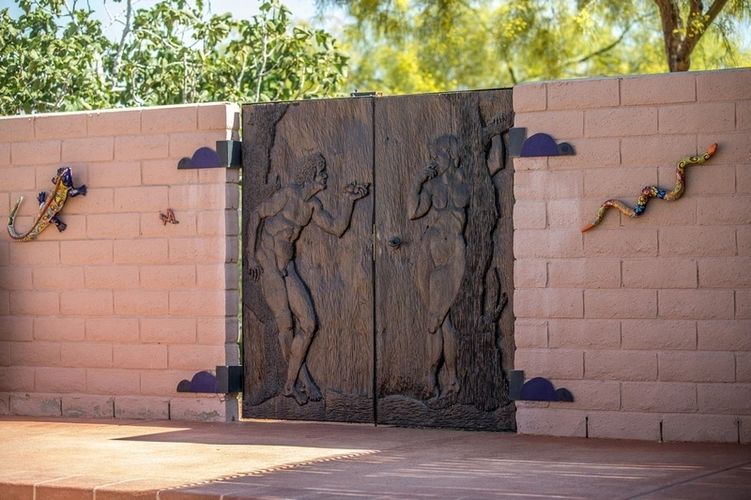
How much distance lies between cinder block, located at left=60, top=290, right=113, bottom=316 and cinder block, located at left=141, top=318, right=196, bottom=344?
0.35 meters

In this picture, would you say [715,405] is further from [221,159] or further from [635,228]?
[221,159]

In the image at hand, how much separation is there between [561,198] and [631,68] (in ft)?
56.6

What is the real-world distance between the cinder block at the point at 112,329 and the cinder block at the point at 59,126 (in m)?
1.39

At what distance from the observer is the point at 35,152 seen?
33.4 ft

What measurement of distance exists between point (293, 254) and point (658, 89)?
9.02 ft

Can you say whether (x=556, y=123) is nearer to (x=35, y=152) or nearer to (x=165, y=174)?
(x=165, y=174)

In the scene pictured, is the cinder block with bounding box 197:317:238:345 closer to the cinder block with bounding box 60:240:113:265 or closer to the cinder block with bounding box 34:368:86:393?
the cinder block with bounding box 60:240:113:265

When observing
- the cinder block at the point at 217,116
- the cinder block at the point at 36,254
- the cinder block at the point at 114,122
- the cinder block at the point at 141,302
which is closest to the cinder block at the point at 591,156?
the cinder block at the point at 217,116

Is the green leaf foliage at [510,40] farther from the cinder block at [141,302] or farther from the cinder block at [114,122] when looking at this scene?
the cinder block at [141,302]

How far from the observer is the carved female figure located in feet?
29.6

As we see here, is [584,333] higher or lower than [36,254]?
lower

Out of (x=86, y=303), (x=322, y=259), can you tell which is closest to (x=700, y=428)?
(x=322, y=259)

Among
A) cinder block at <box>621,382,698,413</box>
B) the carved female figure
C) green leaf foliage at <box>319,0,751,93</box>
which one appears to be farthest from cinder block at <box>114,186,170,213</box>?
green leaf foliage at <box>319,0,751,93</box>

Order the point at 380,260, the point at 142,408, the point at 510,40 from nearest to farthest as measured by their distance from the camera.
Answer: the point at 380,260, the point at 142,408, the point at 510,40
